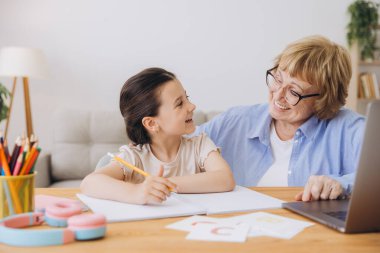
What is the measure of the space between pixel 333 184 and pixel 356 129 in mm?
503

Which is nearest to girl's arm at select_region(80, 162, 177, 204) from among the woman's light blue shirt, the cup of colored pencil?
the cup of colored pencil

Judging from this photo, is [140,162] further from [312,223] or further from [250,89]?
[250,89]

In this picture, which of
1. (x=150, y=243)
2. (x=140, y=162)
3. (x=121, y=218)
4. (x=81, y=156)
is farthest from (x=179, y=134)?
(x=81, y=156)

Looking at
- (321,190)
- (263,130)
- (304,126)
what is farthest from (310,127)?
(321,190)

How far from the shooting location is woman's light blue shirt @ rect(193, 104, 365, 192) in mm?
1551

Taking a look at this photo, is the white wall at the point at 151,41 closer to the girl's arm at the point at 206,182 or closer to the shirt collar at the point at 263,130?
the shirt collar at the point at 263,130

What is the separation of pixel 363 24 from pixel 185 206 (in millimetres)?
3729

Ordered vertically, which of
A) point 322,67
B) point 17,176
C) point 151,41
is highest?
point 151,41

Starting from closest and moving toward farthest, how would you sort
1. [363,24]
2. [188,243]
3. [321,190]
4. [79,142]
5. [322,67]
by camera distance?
[188,243] → [321,190] → [322,67] → [79,142] → [363,24]

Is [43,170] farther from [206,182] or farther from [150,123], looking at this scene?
[206,182]

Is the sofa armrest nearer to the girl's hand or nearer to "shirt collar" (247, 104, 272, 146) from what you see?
"shirt collar" (247, 104, 272, 146)

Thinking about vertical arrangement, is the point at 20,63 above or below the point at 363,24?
below

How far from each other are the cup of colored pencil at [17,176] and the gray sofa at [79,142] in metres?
2.38

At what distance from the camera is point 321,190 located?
1082 millimetres
